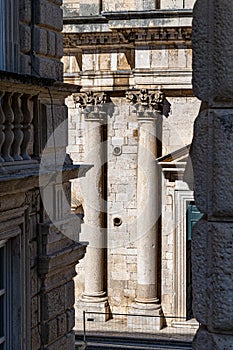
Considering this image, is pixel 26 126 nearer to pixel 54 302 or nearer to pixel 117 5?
pixel 54 302

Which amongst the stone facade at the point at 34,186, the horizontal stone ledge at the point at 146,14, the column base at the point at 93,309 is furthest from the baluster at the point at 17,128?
the column base at the point at 93,309

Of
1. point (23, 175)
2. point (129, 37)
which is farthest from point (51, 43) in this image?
point (129, 37)

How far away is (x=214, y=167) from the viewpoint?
142 inches

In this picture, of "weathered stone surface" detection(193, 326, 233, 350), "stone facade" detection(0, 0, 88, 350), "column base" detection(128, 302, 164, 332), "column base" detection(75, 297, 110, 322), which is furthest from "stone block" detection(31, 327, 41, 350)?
"column base" detection(75, 297, 110, 322)

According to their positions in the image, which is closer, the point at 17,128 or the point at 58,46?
the point at 17,128

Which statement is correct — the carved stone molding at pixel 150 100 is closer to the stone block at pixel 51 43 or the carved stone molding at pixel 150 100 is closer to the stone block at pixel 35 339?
the stone block at pixel 51 43

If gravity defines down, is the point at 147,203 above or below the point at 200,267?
below

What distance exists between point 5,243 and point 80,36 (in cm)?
1039

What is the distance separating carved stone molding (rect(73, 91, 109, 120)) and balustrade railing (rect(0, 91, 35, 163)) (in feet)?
32.2

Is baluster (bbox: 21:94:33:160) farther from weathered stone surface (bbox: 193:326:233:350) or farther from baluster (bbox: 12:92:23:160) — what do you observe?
weathered stone surface (bbox: 193:326:233:350)

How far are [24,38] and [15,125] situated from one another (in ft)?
2.87

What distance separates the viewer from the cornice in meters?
16.8

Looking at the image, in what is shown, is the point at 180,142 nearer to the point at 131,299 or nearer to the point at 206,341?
the point at 131,299

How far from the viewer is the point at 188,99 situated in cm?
1734
